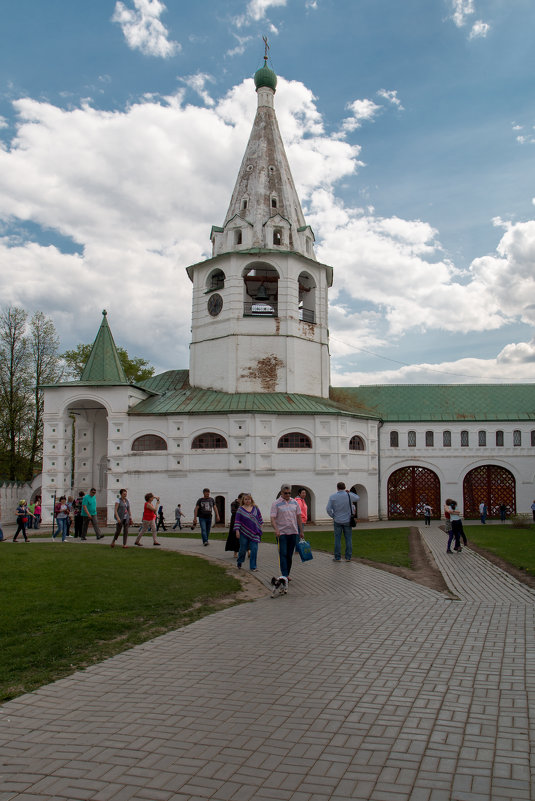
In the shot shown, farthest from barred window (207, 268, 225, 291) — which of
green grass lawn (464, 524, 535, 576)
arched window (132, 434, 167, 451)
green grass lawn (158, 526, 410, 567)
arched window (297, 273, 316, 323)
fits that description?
green grass lawn (464, 524, 535, 576)

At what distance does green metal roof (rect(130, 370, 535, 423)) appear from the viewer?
105 feet

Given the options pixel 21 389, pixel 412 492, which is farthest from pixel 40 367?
pixel 412 492

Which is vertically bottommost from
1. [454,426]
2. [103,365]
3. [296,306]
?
[454,426]

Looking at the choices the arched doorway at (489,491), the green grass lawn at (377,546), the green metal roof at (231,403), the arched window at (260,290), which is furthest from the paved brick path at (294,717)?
the arched doorway at (489,491)

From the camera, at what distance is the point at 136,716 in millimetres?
5160

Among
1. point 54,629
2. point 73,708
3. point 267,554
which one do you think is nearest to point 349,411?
point 267,554

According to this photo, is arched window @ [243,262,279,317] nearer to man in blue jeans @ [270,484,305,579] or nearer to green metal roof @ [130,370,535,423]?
green metal roof @ [130,370,535,423]

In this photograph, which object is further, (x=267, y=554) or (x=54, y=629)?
(x=267, y=554)

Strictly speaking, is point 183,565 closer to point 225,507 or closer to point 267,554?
point 267,554

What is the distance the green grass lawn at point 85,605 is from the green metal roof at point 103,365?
691 inches

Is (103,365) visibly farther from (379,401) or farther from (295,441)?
(379,401)

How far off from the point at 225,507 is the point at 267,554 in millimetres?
13683

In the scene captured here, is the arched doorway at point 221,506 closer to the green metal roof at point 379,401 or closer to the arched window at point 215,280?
the green metal roof at point 379,401

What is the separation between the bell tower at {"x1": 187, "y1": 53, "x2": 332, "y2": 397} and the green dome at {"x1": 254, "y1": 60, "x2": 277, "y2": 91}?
1.45ft
